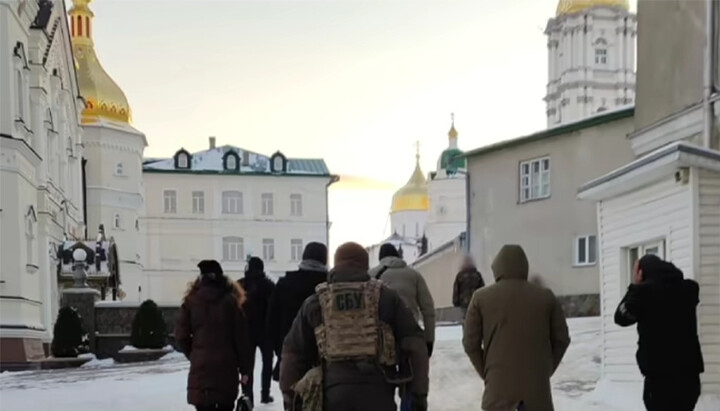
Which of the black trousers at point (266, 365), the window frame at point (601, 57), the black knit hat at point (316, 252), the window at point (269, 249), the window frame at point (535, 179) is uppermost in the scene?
the window frame at point (601, 57)

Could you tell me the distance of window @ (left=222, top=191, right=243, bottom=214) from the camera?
2753 inches

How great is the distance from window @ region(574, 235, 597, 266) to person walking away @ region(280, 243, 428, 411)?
21.0m

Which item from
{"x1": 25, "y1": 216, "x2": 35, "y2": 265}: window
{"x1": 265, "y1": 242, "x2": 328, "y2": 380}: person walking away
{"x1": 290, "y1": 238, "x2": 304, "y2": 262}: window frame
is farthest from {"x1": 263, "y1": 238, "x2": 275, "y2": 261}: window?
{"x1": 265, "y1": 242, "x2": 328, "y2": 380}: person walking away

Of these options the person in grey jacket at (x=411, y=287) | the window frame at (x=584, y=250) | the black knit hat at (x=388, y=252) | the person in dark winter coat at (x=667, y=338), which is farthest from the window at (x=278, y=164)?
the person in dark winter coat at (x=667, y=338)

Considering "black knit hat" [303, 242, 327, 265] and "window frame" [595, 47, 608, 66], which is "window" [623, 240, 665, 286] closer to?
"black knit hat" [303, 242, 327, 265]

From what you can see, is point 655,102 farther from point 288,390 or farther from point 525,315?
point 288,390

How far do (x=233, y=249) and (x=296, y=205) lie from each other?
5.57 m

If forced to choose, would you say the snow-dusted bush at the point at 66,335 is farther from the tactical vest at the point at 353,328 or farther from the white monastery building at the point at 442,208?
the white monastery building at the point at 442,208

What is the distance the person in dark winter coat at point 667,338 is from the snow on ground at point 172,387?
183 inches

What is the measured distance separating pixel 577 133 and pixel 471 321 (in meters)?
20.2

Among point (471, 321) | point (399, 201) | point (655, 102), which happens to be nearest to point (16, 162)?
point (655, 102)

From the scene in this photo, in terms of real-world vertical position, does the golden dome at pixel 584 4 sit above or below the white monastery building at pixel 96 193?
above

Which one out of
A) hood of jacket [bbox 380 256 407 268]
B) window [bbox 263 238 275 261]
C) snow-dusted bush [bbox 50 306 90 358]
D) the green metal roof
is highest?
A: the green metal roof

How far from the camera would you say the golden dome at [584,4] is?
278ft
